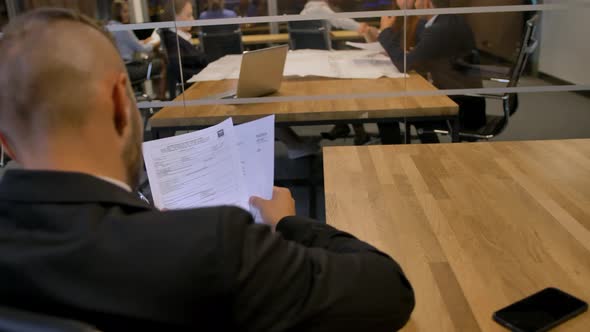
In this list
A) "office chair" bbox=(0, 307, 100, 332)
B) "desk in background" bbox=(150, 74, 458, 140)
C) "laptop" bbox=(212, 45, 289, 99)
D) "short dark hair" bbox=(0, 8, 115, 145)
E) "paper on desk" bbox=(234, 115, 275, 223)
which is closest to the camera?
"office chair" bbox=(0, 307, 100, 332)

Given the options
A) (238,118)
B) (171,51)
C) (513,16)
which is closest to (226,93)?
(238,118)

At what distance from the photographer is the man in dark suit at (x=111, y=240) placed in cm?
58

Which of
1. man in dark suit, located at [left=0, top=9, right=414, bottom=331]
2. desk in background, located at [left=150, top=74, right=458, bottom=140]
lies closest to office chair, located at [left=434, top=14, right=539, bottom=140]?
desk in background, located at [left=150, top=74, right=458, bottom=140]

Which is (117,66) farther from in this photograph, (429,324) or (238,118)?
(238,118)

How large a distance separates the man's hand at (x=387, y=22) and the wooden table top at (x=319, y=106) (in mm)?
261

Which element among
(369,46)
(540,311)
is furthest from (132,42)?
(540,311)

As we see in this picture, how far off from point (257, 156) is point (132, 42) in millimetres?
2230

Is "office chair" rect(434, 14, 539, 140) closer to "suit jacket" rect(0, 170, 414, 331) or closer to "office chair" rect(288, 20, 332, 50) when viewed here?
"office chair" rect(288, 20, 332, 50)

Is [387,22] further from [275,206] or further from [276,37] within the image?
[275,206]

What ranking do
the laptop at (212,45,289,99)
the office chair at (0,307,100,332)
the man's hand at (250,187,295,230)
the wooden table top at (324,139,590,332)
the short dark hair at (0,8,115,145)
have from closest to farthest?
1. the office chair at (0,307,100,332)
2. the short dark hair at (0,8,115,145)
3. the wooden table top at (324,139,590,332)
4. the man's hand at (250,187,295,230)
5. the laptop at (212,45,289,99)

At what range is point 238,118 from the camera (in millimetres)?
3012

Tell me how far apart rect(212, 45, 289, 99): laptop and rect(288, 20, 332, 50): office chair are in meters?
0.13

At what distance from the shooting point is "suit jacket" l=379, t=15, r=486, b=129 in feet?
10.1

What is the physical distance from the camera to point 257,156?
4.02 ft
